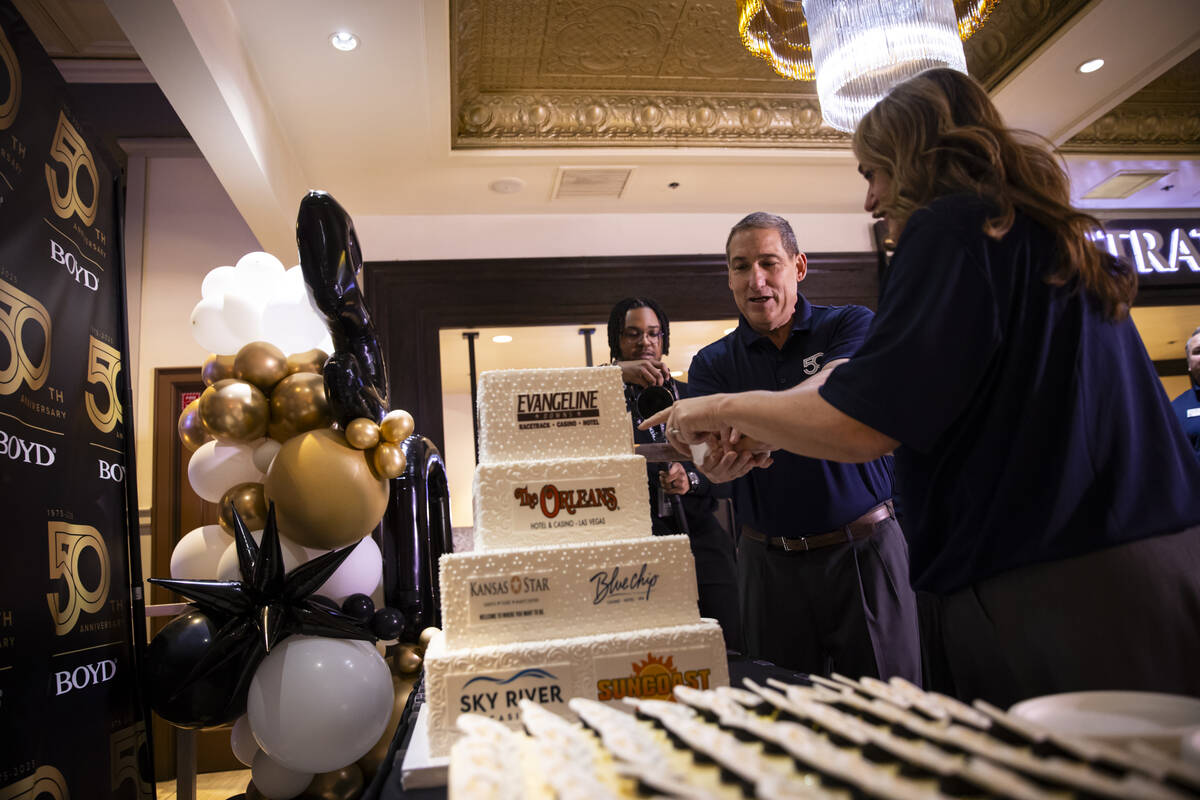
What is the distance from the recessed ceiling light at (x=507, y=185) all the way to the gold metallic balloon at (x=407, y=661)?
115 inches

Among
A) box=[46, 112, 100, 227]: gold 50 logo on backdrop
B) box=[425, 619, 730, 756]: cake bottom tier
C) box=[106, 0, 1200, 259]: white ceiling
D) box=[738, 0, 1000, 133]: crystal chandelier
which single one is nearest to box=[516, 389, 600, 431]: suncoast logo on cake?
box=[425, 619, 730, 756]: cake bottom tier

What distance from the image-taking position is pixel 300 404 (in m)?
1.88

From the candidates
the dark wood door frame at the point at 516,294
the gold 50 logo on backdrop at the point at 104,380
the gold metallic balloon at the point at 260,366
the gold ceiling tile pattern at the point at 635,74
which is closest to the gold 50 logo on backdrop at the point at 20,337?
the gold 50 logo on backdrop at the point at 104,380

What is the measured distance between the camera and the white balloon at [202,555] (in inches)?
76.5

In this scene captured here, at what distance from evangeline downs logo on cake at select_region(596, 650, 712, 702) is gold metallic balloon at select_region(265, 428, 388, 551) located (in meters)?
0.88

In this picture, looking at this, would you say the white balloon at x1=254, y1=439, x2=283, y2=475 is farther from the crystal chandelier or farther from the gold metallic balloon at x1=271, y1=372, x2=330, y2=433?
the crystal chandelier

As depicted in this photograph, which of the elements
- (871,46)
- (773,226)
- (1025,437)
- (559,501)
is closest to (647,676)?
(559,501)

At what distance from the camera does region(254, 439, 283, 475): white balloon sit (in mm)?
1928

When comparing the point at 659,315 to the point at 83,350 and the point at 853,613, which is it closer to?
the point at 853,613

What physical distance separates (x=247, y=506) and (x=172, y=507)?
268 centimetres

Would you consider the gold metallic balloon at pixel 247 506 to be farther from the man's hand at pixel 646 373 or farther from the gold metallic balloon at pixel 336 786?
the man's hand at pixel 646 373

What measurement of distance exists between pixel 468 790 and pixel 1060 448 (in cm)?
80

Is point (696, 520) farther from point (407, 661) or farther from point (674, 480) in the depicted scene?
point (407, 661)

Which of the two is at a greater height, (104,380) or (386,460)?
(104,380)
